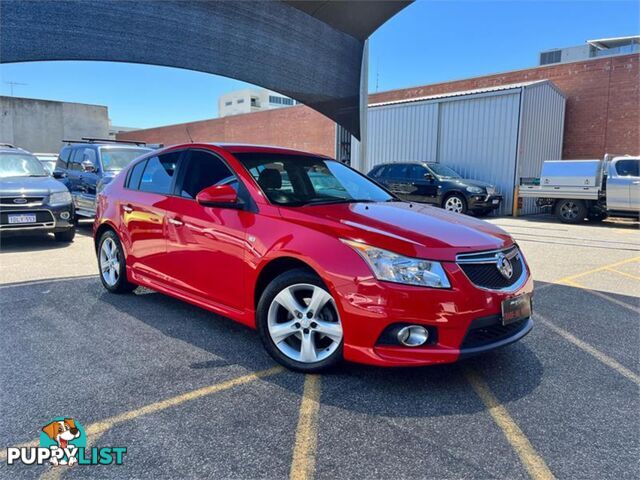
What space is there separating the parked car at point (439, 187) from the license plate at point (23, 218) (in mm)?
9354

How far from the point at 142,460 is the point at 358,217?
79.0 inches

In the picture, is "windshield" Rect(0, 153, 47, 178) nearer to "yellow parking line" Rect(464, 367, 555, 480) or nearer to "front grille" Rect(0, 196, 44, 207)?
"front grille" Rect(0, 196, 44, 207)

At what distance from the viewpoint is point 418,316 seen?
2.86m

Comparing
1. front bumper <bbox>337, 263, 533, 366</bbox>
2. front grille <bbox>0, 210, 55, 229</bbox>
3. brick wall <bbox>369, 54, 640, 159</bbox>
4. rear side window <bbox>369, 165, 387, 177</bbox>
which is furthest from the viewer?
brick wall <bbox>369, 54, 640, 159</bbox>

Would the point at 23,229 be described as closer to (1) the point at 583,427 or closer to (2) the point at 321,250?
(2) the point at 321,250

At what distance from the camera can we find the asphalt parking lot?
232 centimetres

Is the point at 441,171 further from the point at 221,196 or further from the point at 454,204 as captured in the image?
the point at 221,196

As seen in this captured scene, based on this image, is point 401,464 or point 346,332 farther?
point 346,332

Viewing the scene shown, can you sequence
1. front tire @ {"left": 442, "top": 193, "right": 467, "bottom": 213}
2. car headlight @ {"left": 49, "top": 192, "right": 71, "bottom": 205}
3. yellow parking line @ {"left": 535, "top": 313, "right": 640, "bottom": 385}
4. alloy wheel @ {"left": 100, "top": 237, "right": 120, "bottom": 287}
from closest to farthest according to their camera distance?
yellow parking line @ {"left": 535, "top": 313, "right": 640, "bottom": 385} < alloy wheel @ {"left": 100, "top": 237, "right": 120, "bottom": 287} < car headlight @ {"left": 49, "top": 192, "right": 71, "bottom": 205} < front tire @ {"left": 442, "top": 193, "right": 467, "bottom": 213}

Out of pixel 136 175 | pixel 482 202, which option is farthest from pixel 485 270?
pixel 482 202

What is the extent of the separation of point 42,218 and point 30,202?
326mm

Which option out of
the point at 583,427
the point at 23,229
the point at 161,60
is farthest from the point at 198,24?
the point at 583,427

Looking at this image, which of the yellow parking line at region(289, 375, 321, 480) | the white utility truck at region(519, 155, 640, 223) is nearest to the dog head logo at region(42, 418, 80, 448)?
the yellow parking line at region(289, 375, 321, 480)

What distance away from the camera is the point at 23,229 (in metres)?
7.95
